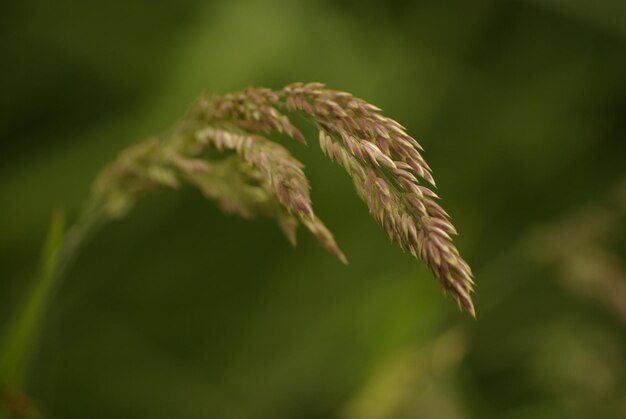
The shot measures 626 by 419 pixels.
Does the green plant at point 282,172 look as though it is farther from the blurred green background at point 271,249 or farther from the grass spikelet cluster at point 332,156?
the blurred green background at point 271,249

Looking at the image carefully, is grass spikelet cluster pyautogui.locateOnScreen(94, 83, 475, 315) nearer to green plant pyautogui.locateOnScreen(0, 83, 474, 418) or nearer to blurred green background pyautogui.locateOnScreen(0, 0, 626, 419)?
green plant pyautogui.locateOnScreen(0, 83, 474, 418)

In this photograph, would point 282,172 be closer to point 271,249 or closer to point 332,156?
point 332,156

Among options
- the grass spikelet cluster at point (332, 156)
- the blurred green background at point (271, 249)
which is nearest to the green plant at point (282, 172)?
the grass spikelet cluster at point (332, 156)

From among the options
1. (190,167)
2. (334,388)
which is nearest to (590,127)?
(334,388)

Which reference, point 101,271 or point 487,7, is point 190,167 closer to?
point 101,271

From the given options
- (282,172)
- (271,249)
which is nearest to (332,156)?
(282,172)

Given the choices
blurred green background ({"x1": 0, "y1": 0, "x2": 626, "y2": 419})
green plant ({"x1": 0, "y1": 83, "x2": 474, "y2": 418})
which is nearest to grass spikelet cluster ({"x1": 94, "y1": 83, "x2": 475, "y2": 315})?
green plant ({"x1": 0, "y1": 83, "x2": 474, "y2": 418})
